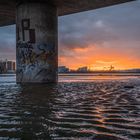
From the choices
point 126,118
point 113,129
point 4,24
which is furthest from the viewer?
point 4,24

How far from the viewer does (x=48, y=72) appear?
30.7m

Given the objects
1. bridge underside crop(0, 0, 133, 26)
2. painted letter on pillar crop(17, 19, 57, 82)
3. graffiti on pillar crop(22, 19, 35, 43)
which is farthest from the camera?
bridge underside crop(0, 0, 133, 26)

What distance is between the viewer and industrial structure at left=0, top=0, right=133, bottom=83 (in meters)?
30.1

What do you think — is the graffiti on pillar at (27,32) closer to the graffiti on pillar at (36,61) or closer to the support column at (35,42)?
the support column at (35,42)

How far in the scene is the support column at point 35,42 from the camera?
30.1m

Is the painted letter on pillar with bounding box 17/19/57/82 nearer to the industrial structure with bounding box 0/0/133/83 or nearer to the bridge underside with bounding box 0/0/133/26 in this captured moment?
the industrial structure with bounding box 0/0/133/83

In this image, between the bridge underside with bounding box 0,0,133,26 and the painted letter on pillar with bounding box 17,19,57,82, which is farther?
the bridge underside with bounding box 0,0,133,26

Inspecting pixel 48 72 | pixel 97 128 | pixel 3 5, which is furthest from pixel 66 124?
pixel 3 5

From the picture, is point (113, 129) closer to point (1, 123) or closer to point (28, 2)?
point (1, 123)

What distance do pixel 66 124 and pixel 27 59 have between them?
2389cm

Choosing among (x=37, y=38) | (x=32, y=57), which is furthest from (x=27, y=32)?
(x=32, y=57)

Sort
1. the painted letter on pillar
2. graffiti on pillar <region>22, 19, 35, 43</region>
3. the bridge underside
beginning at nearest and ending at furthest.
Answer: graffiti on pillar <region>22, 19, 35, 43</region>
the painted letter on pillar
the bridge underside

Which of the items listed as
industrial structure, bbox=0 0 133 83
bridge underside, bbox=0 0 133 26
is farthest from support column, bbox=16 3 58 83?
bridge underside, bbox=0 0 133 26

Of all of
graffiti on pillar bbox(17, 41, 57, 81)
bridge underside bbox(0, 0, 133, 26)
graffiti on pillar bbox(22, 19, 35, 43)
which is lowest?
graffiti on pillar bbox(17, 41, 57, 81)
